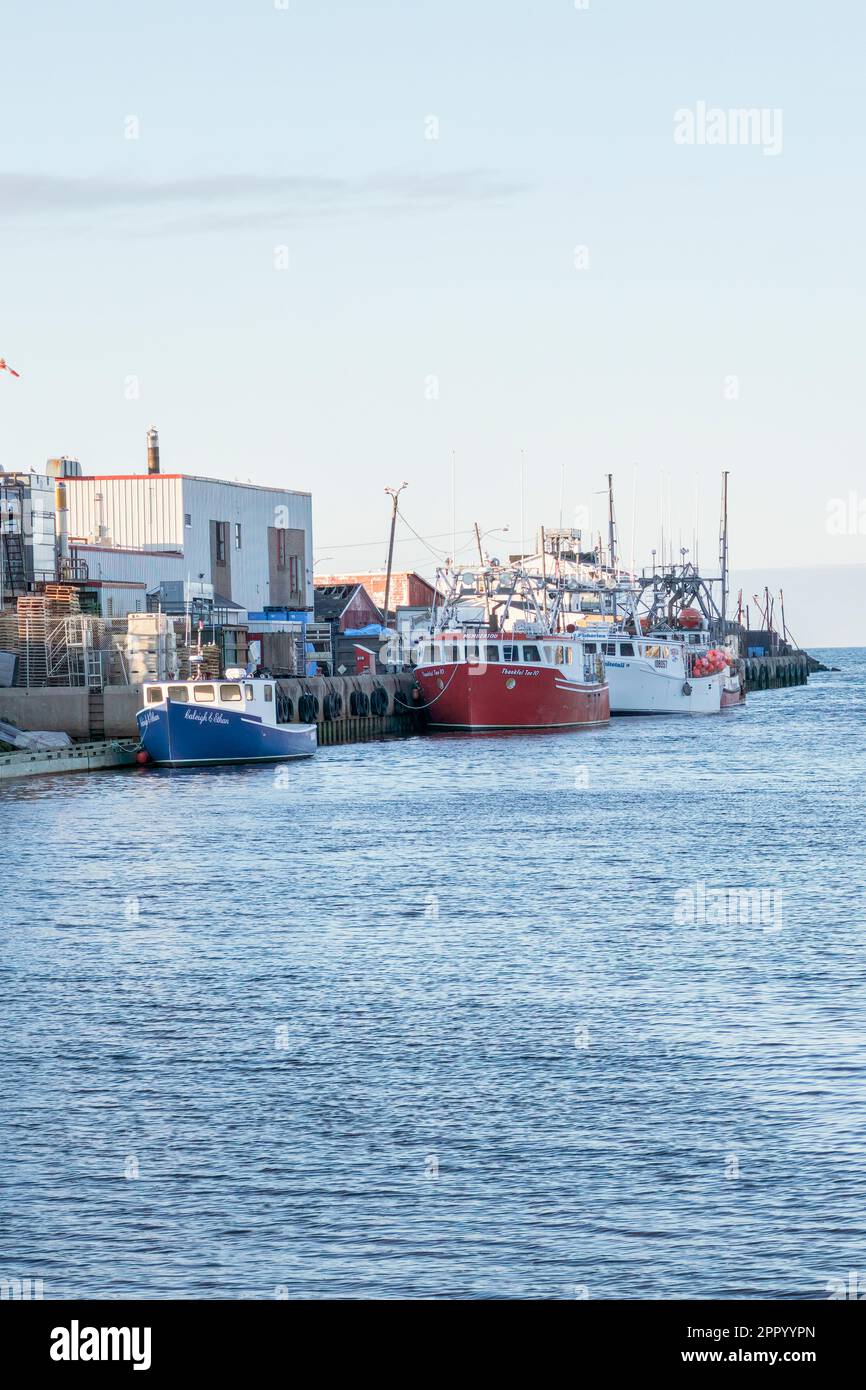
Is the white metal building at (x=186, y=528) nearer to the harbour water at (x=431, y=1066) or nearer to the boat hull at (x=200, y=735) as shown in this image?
the boat hull at (x=200, y=735)

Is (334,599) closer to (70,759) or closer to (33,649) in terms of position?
(33,649)

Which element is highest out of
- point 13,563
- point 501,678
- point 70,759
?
point 13,563

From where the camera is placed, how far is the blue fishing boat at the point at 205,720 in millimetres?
61688

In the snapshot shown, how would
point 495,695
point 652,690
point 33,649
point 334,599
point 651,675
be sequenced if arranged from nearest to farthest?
point 33,649 → point 495,695 → point 651,675 → point 652,690 → point 334,599

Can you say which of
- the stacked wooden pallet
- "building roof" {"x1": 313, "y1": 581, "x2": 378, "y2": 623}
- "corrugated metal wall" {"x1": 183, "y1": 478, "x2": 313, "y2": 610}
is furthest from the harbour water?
"building roof" {"x1": 313, "y1": 581, "x2": 378, "y2": 623}

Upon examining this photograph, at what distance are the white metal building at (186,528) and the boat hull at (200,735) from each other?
2174 centimetres

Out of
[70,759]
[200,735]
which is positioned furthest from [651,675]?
[70,759]

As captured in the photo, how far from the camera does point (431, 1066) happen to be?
2031 centimetres

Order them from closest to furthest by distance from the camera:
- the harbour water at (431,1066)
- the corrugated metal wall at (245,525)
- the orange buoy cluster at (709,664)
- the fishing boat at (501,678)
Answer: the harbour water at (431,1066) < the fishing boat at (501,678) < the corrugated metal wall at (245,525) < the orange buoy cluster at (709,664)

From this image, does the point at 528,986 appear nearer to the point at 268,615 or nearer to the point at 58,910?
the point at 58,910

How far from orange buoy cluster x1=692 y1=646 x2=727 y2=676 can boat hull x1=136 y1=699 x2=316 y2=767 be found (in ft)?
168

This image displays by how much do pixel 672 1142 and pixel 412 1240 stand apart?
348 cm

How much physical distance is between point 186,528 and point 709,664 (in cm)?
3678

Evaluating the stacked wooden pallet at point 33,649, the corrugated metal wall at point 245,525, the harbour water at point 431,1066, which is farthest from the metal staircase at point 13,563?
the harbour water at point 431,1066
